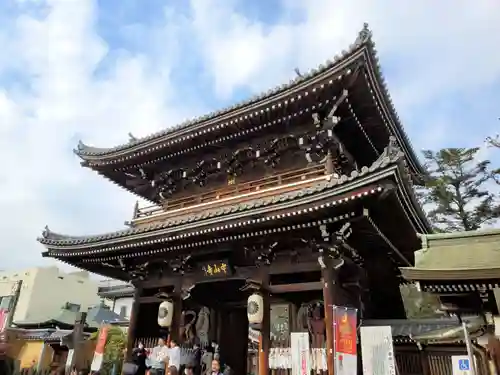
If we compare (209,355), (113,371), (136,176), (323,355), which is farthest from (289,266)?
(113,371)

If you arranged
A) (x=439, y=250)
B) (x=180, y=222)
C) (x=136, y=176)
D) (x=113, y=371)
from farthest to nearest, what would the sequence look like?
(x=113, y=371)
(x=136, y=176)
(x=180, y=222)
(x=439, y=250)

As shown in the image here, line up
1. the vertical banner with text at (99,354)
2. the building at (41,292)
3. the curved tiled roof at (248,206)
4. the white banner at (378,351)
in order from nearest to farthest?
the curved tiled roof at (248,206)
the white banner at (378,351)
the vertical banner with text at (99,354)
the building at (41,292)

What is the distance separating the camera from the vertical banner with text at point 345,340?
968cm

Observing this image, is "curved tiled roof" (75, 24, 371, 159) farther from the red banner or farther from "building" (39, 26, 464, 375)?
the red banner

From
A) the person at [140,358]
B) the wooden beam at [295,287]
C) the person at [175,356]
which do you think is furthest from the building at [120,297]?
the wooden beam at [295,287]

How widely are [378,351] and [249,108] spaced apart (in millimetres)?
7762

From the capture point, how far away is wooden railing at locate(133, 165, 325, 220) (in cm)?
1311

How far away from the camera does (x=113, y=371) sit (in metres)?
18.4

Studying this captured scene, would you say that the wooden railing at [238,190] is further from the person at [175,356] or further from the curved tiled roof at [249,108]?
the person at [175,356]

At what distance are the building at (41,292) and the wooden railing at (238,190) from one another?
22.1m

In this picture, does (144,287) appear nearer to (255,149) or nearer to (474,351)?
(255,149)

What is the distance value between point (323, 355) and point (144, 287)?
7.13 m

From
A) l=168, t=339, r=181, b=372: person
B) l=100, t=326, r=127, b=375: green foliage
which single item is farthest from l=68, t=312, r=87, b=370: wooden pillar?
l=168, t=339, r=181, b=372: person

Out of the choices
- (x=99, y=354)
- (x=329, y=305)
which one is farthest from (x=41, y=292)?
(x=329, y=305)
